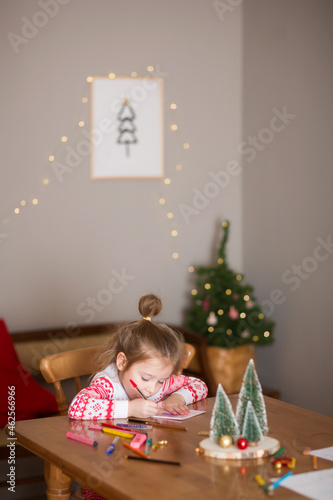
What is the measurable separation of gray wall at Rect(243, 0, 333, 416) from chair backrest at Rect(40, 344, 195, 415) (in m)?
1.41

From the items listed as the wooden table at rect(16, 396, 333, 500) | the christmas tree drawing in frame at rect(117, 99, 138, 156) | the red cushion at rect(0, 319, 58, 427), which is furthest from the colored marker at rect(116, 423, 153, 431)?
the christmas tree drawing in frame at rect(117, 99, 138, 156)

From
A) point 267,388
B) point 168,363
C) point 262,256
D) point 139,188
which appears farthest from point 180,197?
point 168,363

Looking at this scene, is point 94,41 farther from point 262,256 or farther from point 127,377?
point 127,377

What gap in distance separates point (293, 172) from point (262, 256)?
564mm

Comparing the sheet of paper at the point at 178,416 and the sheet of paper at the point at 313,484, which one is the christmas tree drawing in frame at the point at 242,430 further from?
the sheet of paper at the point at 178,416

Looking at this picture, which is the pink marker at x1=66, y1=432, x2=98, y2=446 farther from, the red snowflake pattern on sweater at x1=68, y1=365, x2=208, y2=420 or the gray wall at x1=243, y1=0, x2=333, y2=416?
the gray wall at x1=243, y1=0, x2=333, y2=416

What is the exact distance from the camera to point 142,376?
2.00m

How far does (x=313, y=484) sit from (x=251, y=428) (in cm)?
23

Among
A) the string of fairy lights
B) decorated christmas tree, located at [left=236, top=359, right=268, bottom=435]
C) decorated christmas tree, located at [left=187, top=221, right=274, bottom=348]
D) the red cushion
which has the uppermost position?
the string of fairy lights

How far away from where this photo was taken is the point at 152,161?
3918 mm

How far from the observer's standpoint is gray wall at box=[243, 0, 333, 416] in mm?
3508

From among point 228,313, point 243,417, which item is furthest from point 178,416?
point 228,313

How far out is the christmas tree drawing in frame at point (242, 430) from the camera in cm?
150

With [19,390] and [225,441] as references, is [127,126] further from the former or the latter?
[225,441]
